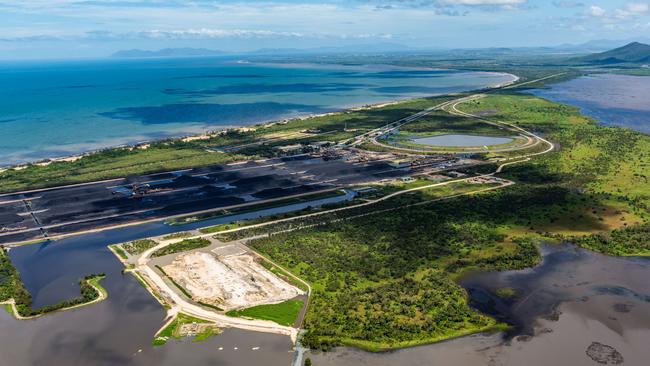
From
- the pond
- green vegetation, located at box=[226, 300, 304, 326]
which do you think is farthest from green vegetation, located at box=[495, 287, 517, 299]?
the pond

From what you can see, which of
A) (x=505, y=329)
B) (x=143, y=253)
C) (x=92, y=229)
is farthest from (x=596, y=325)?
(x=92, y=229)

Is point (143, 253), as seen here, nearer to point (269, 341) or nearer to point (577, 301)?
point (269, 341)

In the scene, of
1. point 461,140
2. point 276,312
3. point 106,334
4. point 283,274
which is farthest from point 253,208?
point 461,140

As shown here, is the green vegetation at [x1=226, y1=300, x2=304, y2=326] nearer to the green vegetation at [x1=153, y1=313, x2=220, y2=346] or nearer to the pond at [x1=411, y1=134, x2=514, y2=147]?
the green vegetation at [x1=153, y1=313, x2=220, y2=346]

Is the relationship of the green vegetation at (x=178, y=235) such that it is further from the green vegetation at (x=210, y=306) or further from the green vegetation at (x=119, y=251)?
the green vegetation at (x=210, y=306)

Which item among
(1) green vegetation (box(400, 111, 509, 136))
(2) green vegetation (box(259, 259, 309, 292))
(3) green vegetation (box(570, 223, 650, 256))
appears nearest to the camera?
(2) green vegetation (box(259, 259, 309, 292))

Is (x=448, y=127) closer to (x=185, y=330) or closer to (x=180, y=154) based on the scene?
(x=180, y=154)
